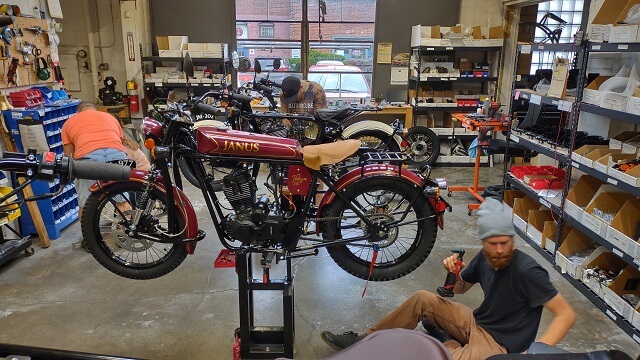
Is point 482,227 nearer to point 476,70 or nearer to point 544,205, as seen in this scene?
point 544,205

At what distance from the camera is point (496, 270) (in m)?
2.17

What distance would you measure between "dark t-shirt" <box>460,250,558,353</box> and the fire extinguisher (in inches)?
248

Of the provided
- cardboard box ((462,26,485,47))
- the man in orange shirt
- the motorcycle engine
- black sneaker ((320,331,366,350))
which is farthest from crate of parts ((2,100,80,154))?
cardboard box ((462,26,485,47))

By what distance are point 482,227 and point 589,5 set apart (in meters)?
4.21

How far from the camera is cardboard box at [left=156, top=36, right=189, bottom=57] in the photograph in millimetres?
6977

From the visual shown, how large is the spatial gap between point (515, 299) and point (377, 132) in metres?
4.14

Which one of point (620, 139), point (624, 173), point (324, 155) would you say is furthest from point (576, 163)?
point (324, 155)

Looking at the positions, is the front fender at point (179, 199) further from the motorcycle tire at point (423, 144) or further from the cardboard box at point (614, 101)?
the motorcycle tire at point (423, 144)

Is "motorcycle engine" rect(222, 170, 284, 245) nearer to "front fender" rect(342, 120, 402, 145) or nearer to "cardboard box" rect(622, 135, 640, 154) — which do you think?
"cardboard box" rect(622, 135, 640, 154)

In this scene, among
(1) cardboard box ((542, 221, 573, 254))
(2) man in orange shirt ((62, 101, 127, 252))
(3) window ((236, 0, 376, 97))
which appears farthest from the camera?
(3) window ((236, 0, 376, 97))

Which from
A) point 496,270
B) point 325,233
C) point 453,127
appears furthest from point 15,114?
point 453,127

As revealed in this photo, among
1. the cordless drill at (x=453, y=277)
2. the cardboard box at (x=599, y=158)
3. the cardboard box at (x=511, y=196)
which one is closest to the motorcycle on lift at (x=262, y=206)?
the cordless drill at (x=453, y=277)

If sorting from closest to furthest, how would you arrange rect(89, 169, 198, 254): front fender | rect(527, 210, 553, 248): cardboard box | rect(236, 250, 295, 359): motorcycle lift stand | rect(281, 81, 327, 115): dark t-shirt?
rect(236, 250, 295, 359): motorcycle lift stand, rect(89, 169, 198, 254): front fender, rect(527, 210, 553, 248): cardboard box, rect(281, 81, 327, 115): dark t-shirt

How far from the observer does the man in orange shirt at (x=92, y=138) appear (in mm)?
3812
